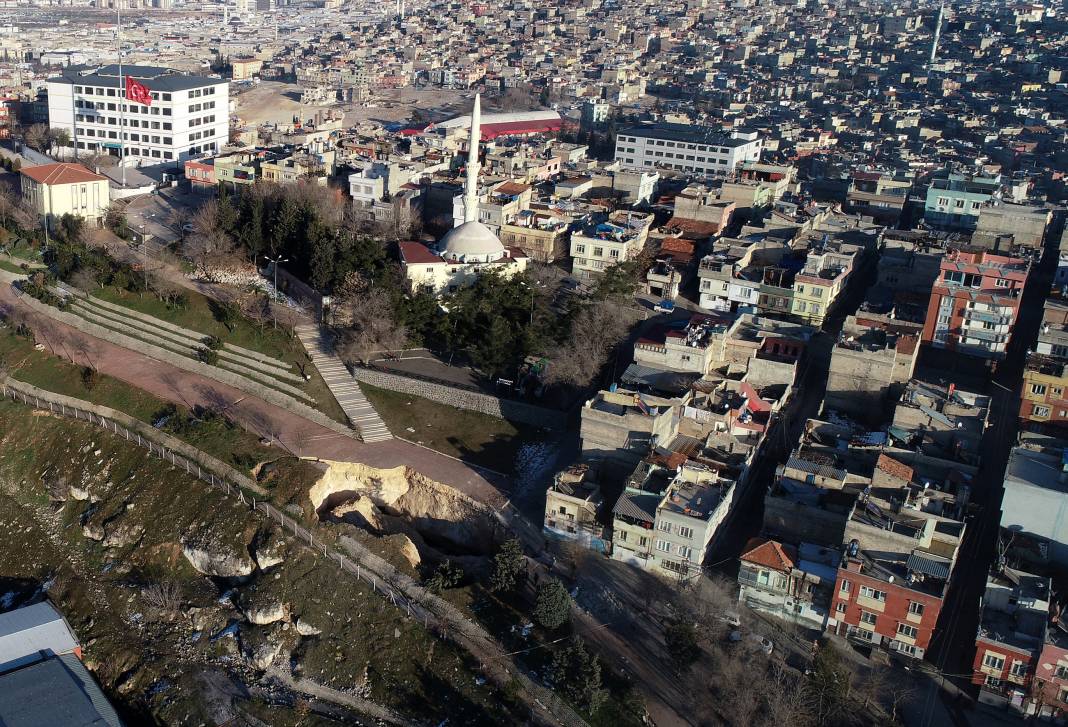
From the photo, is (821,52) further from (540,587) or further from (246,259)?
(540,587)

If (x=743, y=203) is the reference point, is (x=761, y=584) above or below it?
below

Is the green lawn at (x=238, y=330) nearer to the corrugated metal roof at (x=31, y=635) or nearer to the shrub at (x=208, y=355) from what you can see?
the shrub at (x=208, y=355)

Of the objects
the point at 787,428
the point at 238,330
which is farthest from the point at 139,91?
the point at 787,428

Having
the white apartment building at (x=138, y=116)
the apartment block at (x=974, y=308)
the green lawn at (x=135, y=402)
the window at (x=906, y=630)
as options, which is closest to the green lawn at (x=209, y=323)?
the green lawn at (x=135, y=402)

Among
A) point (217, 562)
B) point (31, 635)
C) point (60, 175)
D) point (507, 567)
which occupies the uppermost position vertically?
point (60, 175)

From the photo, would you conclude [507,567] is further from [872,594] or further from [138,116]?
[138,116]

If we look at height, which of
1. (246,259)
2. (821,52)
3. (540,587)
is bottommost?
(540,587)

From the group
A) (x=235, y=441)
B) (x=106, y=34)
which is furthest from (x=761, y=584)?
(x=106, y=34)
